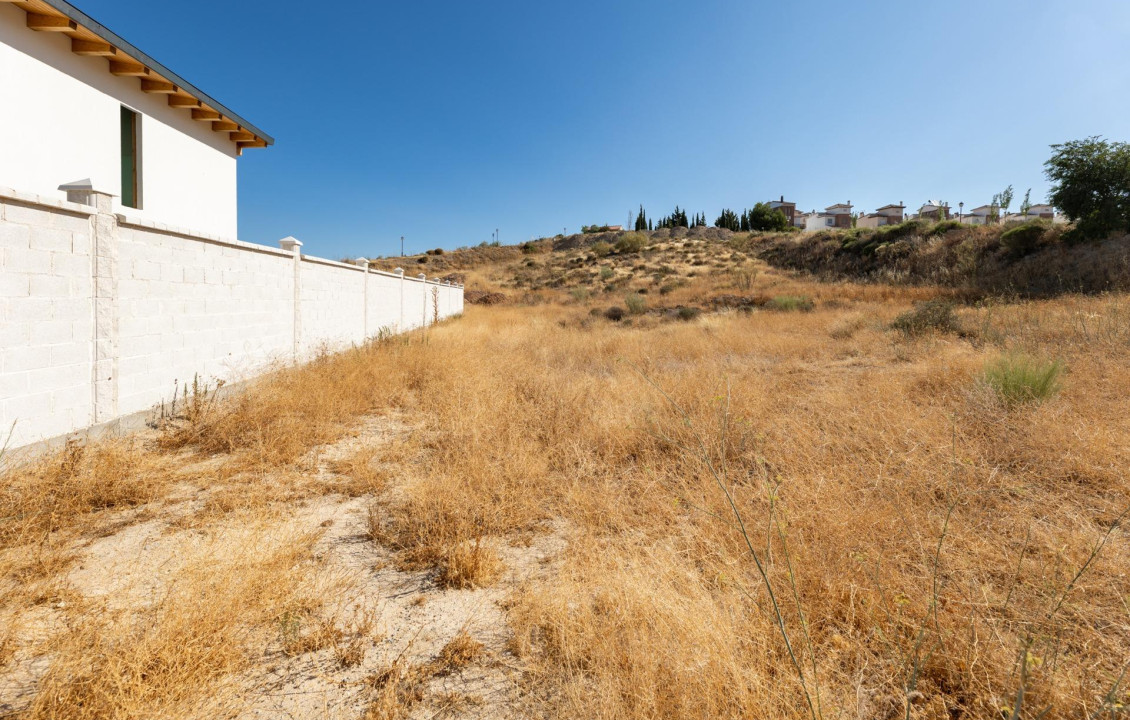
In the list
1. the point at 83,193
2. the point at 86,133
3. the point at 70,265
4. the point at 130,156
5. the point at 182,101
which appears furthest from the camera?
the point at 182,101

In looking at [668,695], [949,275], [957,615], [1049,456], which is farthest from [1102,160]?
[668,695]

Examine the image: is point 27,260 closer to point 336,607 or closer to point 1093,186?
point 336,607

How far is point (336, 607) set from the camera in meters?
2.17

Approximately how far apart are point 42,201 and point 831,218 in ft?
260

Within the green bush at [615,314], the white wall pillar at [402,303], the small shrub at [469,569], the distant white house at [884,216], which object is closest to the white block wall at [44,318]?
the small shrub at [469,569]

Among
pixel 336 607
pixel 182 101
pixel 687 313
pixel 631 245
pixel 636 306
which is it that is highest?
pixel 631 245

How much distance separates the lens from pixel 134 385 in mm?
4230

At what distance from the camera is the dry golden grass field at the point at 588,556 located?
1.67m

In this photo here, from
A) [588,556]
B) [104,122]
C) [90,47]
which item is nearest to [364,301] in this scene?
[104,122]

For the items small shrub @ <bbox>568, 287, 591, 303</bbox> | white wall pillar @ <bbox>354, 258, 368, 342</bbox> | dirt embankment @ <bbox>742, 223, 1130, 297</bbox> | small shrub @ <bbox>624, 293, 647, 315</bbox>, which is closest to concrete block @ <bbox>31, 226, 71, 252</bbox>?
white wall pillar @ <bbox>354, 258, 368, 342</bbox>

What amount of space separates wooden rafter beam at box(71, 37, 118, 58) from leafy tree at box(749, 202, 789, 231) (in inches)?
2180

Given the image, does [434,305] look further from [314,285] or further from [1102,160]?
[1102,160]

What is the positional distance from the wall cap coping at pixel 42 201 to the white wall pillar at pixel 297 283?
344 centimetres

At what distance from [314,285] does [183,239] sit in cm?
302
